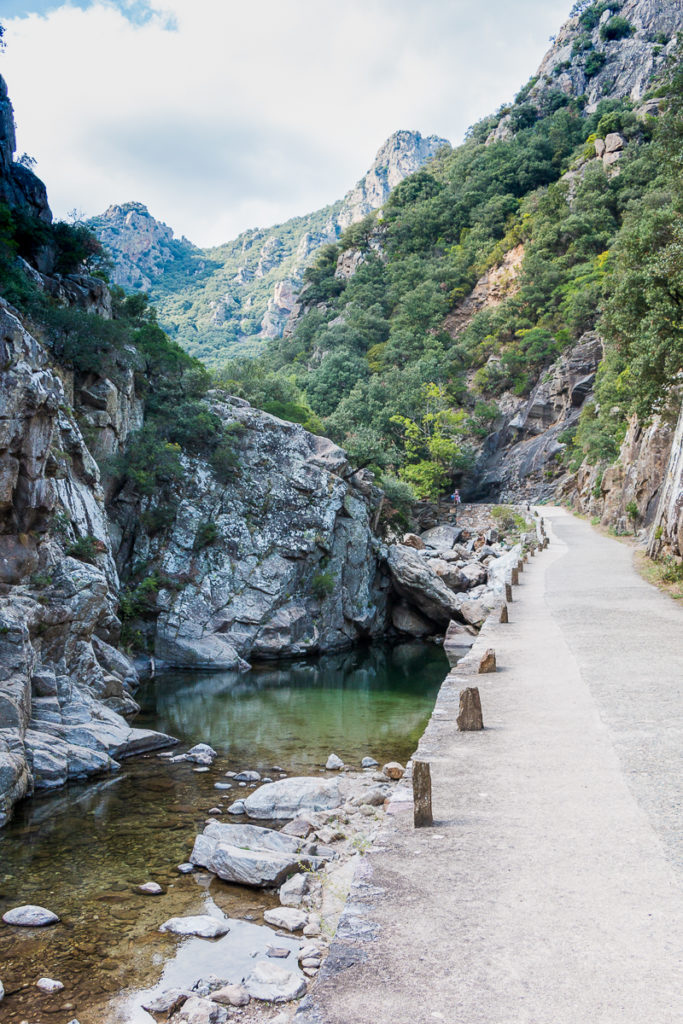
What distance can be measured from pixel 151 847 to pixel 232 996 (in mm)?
3542

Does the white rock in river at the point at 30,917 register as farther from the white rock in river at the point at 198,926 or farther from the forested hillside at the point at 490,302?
the forested hillside at the point at 490,302

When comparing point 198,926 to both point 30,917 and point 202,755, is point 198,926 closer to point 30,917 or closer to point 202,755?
point 30,917

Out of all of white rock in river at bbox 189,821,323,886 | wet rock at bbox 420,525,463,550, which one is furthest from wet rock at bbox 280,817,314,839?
wet rock at bbox 420,525,463,550

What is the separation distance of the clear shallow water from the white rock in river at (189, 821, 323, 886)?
0.18m

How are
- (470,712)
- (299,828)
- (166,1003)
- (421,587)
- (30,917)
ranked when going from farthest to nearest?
1. (421,587)
2. (299,828)
3. (470,712)
4. (30,917)
5. (166,1003)

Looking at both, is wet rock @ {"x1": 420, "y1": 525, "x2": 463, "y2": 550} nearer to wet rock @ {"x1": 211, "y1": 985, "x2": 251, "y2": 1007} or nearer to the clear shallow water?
the clear shallow water

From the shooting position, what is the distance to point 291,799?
32.8 feet

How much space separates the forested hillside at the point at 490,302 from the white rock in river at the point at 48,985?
23.4m

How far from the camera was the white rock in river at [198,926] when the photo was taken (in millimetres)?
6594

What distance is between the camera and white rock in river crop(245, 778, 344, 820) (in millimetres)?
9797

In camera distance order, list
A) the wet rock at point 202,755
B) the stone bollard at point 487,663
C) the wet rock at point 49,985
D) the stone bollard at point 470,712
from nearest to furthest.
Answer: the wet rock at point 49,985 → the stone bollard at point 470,712 → the stone bollard at point 487,663 → the wet rock at point 202,755

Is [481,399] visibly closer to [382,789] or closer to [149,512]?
[149,512]

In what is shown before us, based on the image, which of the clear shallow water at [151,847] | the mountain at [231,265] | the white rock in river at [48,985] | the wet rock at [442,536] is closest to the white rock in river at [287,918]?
the clear shallow water at [151,847]

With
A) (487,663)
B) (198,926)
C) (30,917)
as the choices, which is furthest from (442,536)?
(30,917)
